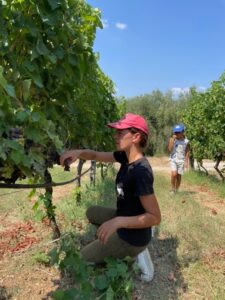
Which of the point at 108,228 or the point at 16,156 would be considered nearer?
the point at 16,156

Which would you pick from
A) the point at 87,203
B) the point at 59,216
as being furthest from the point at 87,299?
the point at 87,203

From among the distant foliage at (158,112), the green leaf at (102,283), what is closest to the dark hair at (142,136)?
the green leaf at (102,283)

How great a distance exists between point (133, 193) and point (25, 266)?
1688 mm

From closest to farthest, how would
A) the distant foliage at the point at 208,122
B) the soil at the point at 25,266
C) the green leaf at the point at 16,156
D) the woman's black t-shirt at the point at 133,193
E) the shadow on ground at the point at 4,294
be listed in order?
1. the green leaf at the point at 16,156
2. the woman's black t-shirt at the point at 133,193
3. the shadow on ground at the point at 4,294
4. the soil at the point at 25,266
5. the distant foliage at the point at 208,122

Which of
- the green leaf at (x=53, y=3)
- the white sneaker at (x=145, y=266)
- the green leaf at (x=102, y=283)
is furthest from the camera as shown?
the white sneaker at (x=145, y=266)

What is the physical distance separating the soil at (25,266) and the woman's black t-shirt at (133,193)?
0.72m

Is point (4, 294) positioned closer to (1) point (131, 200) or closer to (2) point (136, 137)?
(1) point (131, 200)

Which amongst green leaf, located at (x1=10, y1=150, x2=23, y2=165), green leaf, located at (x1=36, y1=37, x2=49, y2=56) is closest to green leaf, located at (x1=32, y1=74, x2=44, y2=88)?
green leaf, located at (x1=36, y1=37, x2=49, y2=56)

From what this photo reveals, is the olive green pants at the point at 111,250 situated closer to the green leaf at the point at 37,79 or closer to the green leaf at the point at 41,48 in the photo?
the green leaf at the point at 37,79

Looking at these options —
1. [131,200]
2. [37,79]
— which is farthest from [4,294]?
[37,79]

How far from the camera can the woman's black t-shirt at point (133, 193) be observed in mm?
3191

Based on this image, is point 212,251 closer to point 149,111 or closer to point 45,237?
point 45,237

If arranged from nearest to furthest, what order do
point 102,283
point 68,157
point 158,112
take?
point 68,157
point 102,283
point 158,112

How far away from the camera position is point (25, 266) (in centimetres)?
437
